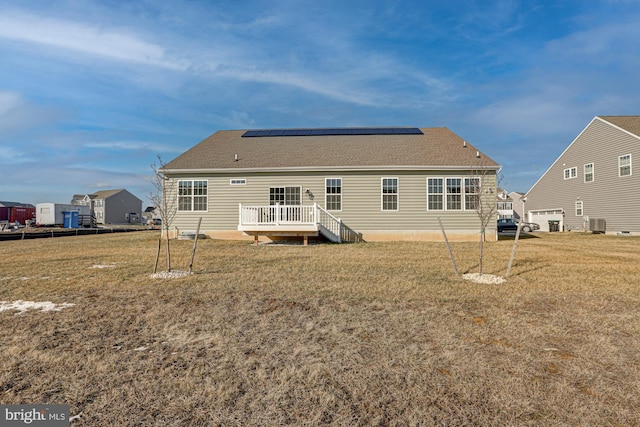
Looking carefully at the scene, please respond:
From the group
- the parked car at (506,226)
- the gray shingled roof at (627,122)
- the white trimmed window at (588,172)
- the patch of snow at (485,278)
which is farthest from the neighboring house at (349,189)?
the white trimmed window at (588,172)

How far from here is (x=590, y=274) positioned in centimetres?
812

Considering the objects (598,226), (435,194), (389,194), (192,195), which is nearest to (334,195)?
(389,194)

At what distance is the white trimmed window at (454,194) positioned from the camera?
1664cm

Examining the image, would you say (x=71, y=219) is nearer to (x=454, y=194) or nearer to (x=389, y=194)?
(x=389, y=194)

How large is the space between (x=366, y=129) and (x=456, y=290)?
16.8 m

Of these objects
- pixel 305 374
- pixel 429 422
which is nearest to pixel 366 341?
pixel 305 374

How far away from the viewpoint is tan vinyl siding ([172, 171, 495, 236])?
16.6 meters

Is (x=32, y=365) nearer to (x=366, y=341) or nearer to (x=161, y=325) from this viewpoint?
(x=161, y=325)

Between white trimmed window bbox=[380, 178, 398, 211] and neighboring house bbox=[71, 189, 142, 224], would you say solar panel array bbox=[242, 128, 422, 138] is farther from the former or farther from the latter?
neighboring house bbox=[71, 189, 142, 224]

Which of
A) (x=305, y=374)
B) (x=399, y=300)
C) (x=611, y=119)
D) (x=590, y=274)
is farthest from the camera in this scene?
(x=611, y=119)

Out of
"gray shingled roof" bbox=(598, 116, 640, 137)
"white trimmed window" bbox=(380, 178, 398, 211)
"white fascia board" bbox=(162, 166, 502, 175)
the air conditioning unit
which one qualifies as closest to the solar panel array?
"white fascia board" bbox=(162, 166, 502, 175)

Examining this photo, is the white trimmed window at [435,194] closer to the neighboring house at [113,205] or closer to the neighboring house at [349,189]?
the neighboring house at [349,189]

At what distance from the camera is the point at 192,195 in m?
17.6

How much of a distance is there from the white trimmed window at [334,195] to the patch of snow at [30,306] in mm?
12447
